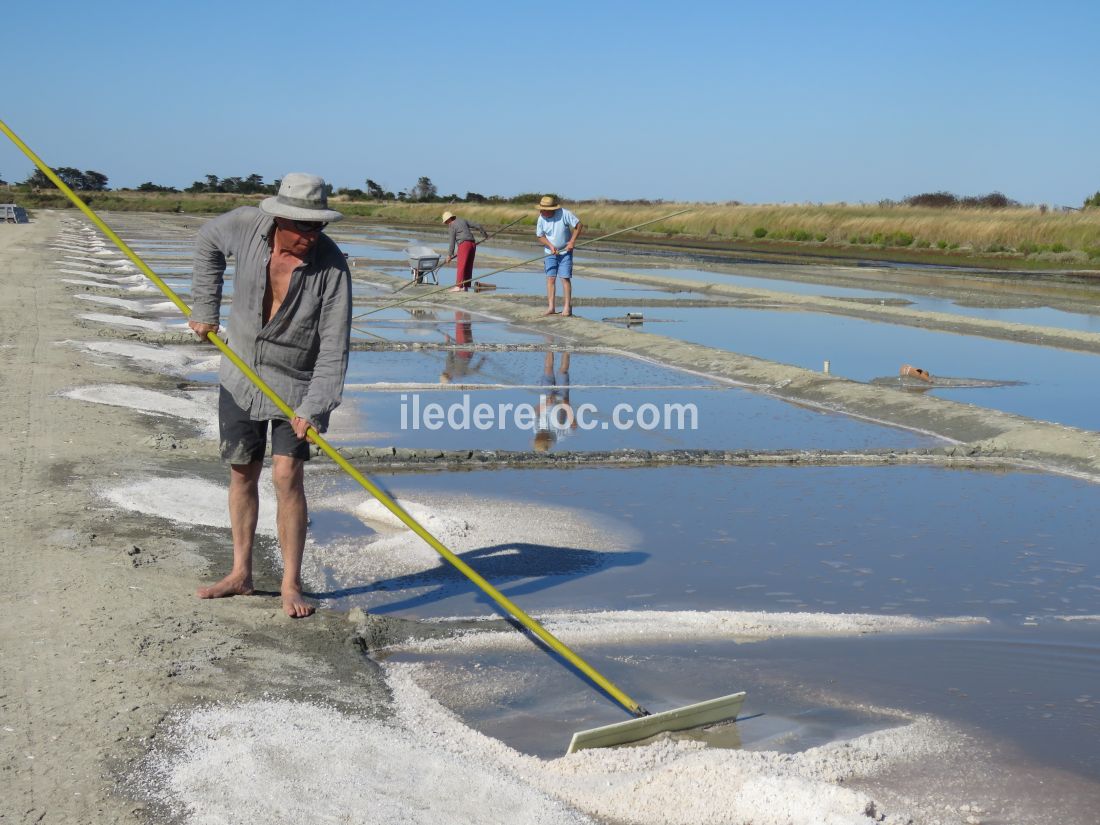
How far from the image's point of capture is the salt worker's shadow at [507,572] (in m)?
5.36

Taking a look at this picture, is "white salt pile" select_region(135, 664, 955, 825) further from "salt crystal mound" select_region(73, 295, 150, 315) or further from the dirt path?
"salt crystal mound" select_region(73, 295, 150, 315)

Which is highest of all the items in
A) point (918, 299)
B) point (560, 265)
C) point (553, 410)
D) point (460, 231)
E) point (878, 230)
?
point (878, 230)

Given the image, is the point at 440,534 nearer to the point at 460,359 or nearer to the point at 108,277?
the point at 460,359

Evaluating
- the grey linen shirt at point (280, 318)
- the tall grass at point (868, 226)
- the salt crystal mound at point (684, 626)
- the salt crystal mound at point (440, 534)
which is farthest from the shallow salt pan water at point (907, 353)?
the tall grass at point (868, 226)

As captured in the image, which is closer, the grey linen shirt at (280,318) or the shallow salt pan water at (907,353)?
the grey linen shirt at (280,318)

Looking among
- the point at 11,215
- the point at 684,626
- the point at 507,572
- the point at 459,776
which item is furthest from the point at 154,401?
the point at 11,215

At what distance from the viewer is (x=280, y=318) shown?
193 inches

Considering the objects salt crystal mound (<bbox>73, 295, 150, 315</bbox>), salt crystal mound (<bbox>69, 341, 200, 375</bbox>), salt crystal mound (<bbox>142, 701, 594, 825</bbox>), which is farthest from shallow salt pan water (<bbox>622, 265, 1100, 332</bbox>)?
salt crystal mound (<bbox>142, 701, 594, 825</bbox>)

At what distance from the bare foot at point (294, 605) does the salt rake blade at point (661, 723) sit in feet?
4.24

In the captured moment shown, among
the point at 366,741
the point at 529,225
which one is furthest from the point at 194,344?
the point at 529,225

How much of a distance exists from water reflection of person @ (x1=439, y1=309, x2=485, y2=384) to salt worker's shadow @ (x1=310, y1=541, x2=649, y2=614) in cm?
545

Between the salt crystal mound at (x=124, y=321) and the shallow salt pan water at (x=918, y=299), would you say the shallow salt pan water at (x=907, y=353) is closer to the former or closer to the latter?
the shallow salt pan water at (x=918, y=299)

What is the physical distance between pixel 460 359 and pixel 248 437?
26.8 feet

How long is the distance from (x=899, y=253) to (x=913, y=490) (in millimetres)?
39726
